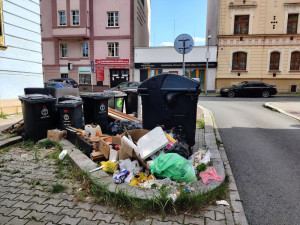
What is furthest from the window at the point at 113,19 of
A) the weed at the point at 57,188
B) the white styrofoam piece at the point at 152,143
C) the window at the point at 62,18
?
the weed at the point at 57,188

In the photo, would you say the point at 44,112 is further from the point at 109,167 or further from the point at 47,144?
the point at 109,167

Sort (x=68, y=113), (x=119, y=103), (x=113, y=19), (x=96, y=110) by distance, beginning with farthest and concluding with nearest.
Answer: (x=113, y=19) < (x=119, y=103) < (x=96, y=110) < (x=68, y=113)

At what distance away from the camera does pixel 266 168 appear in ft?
13.6

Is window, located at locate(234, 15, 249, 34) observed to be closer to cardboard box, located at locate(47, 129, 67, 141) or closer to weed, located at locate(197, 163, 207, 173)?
cardboard box, located at locate(47, 129, 67, 141)

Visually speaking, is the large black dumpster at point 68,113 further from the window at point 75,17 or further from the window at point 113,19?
the window at point 75,17

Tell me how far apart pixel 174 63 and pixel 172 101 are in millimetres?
22467

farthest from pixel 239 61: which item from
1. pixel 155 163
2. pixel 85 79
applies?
pixel 155 163

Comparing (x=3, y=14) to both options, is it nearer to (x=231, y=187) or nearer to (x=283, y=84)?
(x=231, y=187)

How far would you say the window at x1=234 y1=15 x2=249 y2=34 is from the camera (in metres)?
24.9

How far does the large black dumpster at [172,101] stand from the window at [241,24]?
24.4 meters

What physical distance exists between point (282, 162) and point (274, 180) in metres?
1.03

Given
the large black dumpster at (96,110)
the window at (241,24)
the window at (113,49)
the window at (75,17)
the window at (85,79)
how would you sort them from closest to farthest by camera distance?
1. the large black dumpster at (96,110)
2. the window at (241,24)
3. the window at (75,17)
4. the window at (113,49)
5. the window at (85,79)

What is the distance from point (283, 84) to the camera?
981 inches

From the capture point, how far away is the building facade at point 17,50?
8011 mm
